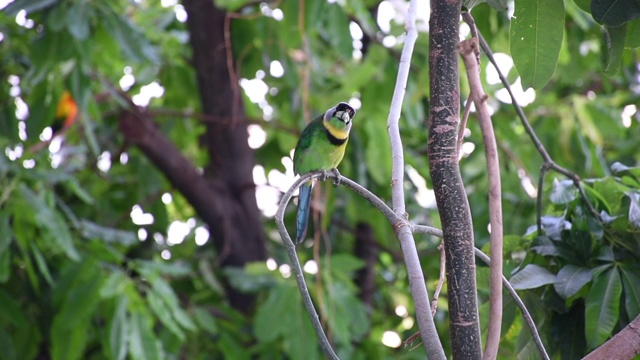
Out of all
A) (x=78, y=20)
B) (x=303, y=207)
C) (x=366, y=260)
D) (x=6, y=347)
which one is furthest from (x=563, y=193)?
(x=366, y=260)

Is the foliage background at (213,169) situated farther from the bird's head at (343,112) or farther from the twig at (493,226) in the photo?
the twig at (493,226)

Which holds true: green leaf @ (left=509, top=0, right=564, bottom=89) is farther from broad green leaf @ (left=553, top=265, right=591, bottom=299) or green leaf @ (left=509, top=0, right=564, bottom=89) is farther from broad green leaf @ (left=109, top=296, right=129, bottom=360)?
broad green leaf @ (left=109, top=296, right=129, bottom=360)

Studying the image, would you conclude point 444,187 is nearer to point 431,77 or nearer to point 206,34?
point 431,77

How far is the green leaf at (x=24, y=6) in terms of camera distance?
3.11 meters

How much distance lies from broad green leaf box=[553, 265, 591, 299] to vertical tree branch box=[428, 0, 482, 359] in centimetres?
51

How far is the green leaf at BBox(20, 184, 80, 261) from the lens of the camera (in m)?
3.22

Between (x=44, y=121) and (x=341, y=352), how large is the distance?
157cm

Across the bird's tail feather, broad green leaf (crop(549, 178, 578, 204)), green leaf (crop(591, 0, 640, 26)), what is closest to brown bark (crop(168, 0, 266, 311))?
the bird's tail feather

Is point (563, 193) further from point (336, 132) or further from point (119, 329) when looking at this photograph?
point (119, 329)

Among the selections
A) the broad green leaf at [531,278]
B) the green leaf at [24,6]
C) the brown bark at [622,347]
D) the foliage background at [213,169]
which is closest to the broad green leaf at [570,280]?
the broad green leaf at [531,278]

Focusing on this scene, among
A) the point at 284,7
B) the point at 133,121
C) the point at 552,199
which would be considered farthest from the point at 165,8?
the point at 552,199

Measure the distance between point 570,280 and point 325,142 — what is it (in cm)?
113

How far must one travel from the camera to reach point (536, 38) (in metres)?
1.43

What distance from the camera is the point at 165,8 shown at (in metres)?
4.75
